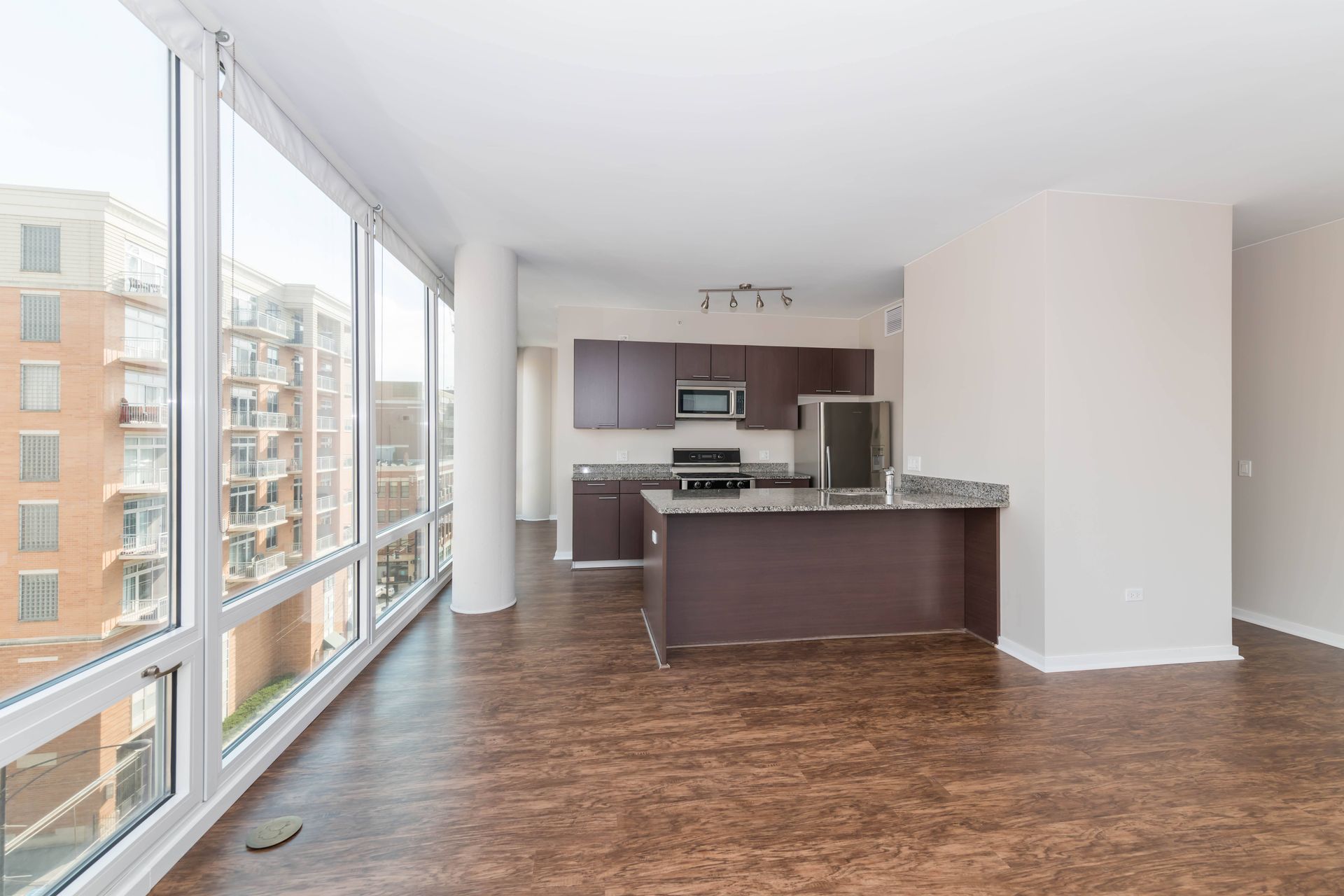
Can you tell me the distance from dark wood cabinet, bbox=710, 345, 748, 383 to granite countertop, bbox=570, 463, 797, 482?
3.43 ft

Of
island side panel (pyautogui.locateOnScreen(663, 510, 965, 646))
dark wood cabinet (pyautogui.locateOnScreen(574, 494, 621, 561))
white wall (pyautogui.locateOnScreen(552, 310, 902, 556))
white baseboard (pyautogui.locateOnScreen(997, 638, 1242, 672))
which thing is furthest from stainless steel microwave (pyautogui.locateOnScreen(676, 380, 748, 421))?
white baseboard (pyautogui.locateOnScreen(997, 638, 1242, 672))

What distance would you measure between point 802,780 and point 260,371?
8.94 ft

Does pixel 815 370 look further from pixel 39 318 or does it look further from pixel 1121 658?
pixel 39 318

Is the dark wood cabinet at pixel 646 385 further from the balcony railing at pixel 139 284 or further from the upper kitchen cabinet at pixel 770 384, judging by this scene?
the balcony railing at pixel 139 284

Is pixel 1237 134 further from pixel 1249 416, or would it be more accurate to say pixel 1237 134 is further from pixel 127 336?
pixel 127 336

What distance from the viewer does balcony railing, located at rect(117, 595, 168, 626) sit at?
1551 mm

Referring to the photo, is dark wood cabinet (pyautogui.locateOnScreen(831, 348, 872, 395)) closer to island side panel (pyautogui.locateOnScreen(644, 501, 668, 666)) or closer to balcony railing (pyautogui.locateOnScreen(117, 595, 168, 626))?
island side panel (pyautogui.locateOnScreen(644, 501, 668, 666))

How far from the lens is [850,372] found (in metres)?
6.06

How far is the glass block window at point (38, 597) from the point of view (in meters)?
1.27

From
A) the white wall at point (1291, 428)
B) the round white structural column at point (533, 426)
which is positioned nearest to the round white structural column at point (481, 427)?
the round white structural column at point (533, 426)

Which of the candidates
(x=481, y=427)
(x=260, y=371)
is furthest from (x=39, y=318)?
(x=481, y=427)

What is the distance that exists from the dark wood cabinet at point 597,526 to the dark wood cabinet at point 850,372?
2.73m

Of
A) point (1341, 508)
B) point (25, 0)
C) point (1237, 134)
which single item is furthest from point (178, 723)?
→ point (1341, 508)

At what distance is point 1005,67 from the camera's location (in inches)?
80.6
